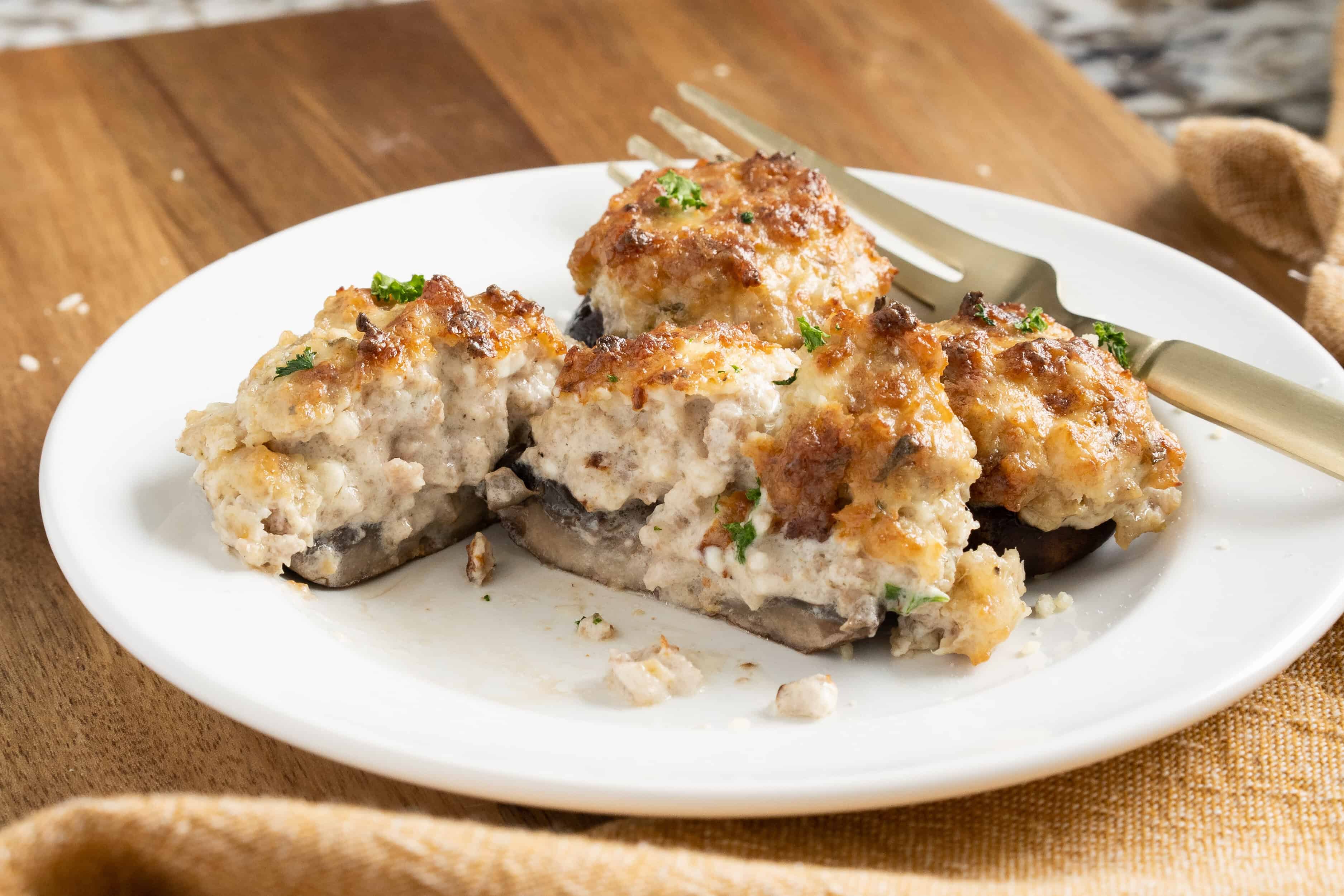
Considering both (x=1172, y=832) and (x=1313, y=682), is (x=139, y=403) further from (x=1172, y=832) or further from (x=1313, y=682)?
(x=1313, y=682)

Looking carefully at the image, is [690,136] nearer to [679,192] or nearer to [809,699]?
[679,192]

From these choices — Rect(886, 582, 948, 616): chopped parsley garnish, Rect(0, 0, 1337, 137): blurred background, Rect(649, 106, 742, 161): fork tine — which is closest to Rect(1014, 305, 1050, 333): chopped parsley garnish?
Rect(886, 582, 948, 616): chopped parsley garnish

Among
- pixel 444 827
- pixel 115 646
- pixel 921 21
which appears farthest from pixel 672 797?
pixel 921 21

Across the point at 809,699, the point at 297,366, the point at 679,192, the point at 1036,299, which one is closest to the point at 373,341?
the point at 297,366

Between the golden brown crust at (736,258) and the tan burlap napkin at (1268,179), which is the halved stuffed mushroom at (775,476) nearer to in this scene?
the golden brown crust at (736,258)

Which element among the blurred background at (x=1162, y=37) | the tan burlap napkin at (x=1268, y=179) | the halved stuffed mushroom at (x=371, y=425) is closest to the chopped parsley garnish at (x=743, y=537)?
the halved stuffed mushroom at (x=371, y=425)

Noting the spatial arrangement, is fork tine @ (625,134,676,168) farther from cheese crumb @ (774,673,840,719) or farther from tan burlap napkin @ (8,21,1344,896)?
tan burlap napkin @ (8,21,1344,896)

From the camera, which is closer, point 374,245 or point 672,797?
point 672,797
